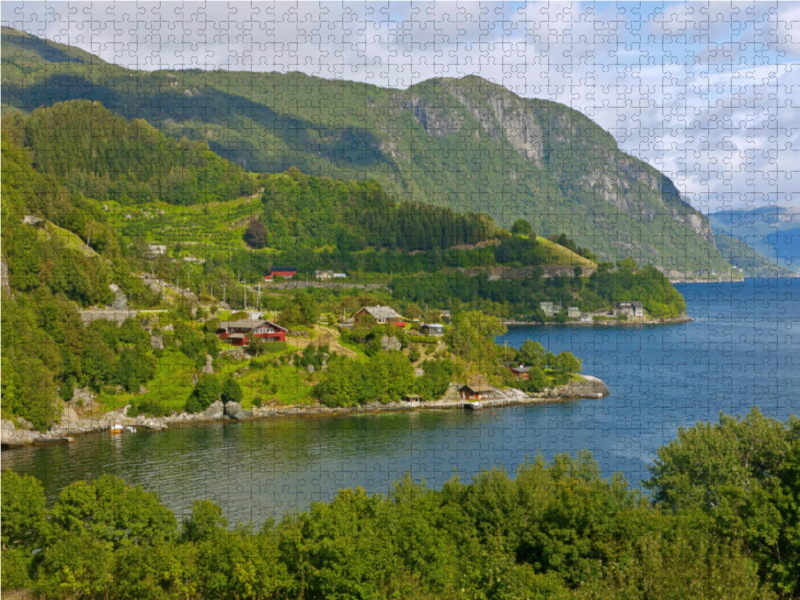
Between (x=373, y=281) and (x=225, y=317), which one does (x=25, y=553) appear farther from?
(x=373, y=281)

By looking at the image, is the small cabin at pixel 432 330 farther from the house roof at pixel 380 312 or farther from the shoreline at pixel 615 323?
the shoreline at pixel 615 323

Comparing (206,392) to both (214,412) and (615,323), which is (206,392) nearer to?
(214,412)

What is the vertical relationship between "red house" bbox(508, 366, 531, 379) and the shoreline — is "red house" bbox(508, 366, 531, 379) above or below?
below

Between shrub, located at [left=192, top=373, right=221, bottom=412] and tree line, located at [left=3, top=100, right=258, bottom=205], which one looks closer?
shrub, located at [left=192, top=373, right=221, bottom=412]

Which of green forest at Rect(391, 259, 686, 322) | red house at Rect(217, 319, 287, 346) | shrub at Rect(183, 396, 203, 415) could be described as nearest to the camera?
shrub at Rect(183, 396, 203, 415)

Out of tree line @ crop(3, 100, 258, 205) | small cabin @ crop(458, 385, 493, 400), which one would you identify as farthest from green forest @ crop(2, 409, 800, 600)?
tree line @ crop(3, 100, 258, 205)

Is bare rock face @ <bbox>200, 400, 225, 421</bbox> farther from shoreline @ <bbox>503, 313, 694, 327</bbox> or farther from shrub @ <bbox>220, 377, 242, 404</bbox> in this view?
shoreline @ <bbox>503, 313, 694, 327</bbox>

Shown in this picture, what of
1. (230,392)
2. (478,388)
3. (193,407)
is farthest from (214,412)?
(478,388)
